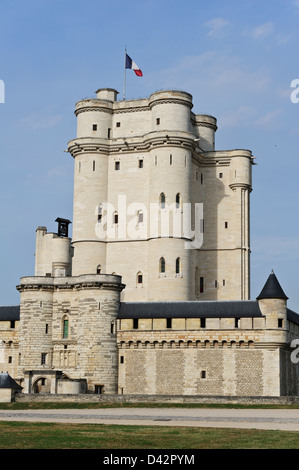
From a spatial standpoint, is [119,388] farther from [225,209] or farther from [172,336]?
[225,209]

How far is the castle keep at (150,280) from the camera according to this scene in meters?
61.9

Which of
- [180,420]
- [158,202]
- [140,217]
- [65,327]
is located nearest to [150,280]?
[140,217]

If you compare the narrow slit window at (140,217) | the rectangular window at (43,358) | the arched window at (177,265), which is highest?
the narrow slit window at (140,217)

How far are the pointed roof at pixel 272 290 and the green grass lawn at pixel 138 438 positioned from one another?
3008cm

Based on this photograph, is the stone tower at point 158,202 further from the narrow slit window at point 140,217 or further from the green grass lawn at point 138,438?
the green grass lawn at point 138,438

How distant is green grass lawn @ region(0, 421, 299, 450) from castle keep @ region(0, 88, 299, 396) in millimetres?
28581

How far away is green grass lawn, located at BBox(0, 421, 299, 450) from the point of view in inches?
1052

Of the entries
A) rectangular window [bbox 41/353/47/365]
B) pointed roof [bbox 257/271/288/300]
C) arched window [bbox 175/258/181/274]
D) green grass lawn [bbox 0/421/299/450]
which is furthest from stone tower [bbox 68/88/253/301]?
green grass lawn [bbox 0/421/299/450]

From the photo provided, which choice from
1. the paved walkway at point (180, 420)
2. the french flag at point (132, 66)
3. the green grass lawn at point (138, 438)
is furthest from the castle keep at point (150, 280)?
the green grass lawn at point (138, 438)

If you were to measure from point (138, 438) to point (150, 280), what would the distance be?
4772 centimetres

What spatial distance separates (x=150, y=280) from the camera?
76438 mm

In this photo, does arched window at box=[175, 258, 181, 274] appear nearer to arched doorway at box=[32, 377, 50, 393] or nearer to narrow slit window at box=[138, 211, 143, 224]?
narrow slit window at box=[138, 211, 143, 224]
